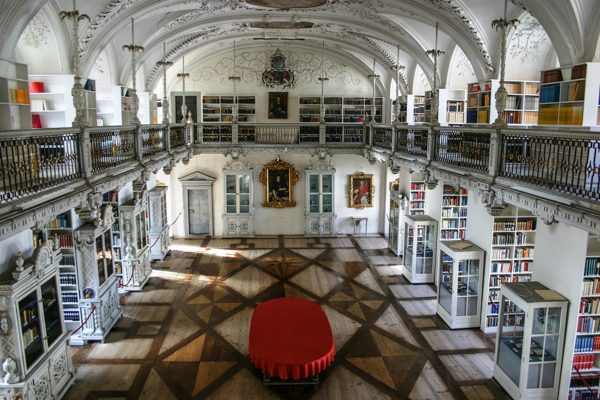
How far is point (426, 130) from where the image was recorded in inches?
364

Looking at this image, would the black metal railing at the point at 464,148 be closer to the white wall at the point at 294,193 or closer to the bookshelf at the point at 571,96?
the bookshelf at the point at 571,96

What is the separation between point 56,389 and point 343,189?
12.1m

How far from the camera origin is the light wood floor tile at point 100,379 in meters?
7.15

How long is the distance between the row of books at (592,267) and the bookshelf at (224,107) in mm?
12980

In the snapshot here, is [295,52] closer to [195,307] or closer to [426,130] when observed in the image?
[426,130]

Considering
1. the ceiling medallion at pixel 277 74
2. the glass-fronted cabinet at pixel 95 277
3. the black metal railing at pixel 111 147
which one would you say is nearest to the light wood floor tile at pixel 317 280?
the glass-fronted cabinet at pixel 95 277

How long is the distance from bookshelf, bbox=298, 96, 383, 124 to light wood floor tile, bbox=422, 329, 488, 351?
391 inches

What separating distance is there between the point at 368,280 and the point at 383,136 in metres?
4.27

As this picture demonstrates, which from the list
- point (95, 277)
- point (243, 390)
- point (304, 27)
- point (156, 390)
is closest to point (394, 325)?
point (243, 390)

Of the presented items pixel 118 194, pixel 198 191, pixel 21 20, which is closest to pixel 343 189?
pixel 198 191

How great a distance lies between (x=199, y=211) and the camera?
16.8 m

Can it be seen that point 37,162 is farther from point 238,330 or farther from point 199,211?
point 199,211

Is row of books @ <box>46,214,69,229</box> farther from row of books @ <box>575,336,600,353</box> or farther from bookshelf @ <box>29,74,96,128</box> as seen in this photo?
row of books @ <box>575,336,600,353</box>

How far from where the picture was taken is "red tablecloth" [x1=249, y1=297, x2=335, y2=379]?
6.98 m
